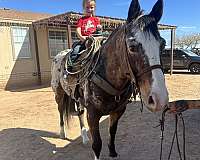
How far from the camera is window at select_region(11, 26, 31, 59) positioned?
14.3 m

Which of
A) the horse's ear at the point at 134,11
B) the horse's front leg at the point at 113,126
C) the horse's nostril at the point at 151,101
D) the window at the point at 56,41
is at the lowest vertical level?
the horse's front leg at the point at 113,126

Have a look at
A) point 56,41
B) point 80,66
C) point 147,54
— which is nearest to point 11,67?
point 56,41

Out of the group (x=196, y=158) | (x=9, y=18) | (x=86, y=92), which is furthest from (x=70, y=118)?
(x=9, y=18)

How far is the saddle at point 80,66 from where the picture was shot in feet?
11.5

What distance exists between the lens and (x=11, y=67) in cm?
1419

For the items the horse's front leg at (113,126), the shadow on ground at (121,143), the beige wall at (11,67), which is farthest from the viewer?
the beige wall at (11,67)

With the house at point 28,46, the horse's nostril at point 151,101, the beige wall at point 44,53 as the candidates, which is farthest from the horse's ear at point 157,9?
the beige wall at point 44,53

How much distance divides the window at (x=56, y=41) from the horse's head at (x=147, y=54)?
13.9m

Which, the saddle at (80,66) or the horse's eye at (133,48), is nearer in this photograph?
the horse's eye at (133,48)

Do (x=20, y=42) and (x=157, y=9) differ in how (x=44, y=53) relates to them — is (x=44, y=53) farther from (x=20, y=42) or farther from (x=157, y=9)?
(x=157, y=9)

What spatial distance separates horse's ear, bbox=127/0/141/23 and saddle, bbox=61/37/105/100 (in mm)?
949

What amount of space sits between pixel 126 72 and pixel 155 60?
0.58 meters

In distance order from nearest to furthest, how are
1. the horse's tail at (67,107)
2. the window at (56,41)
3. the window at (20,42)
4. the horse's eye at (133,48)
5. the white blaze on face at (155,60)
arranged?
1. the white blaze on face at (155,60)
2. the horse's eye at (133,48)
3. the horse's tail at (67,107)
4. the window at (20,42)
5. the window at (56,41)

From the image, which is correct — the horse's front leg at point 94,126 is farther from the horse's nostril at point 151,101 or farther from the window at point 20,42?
the window at point 20,42
